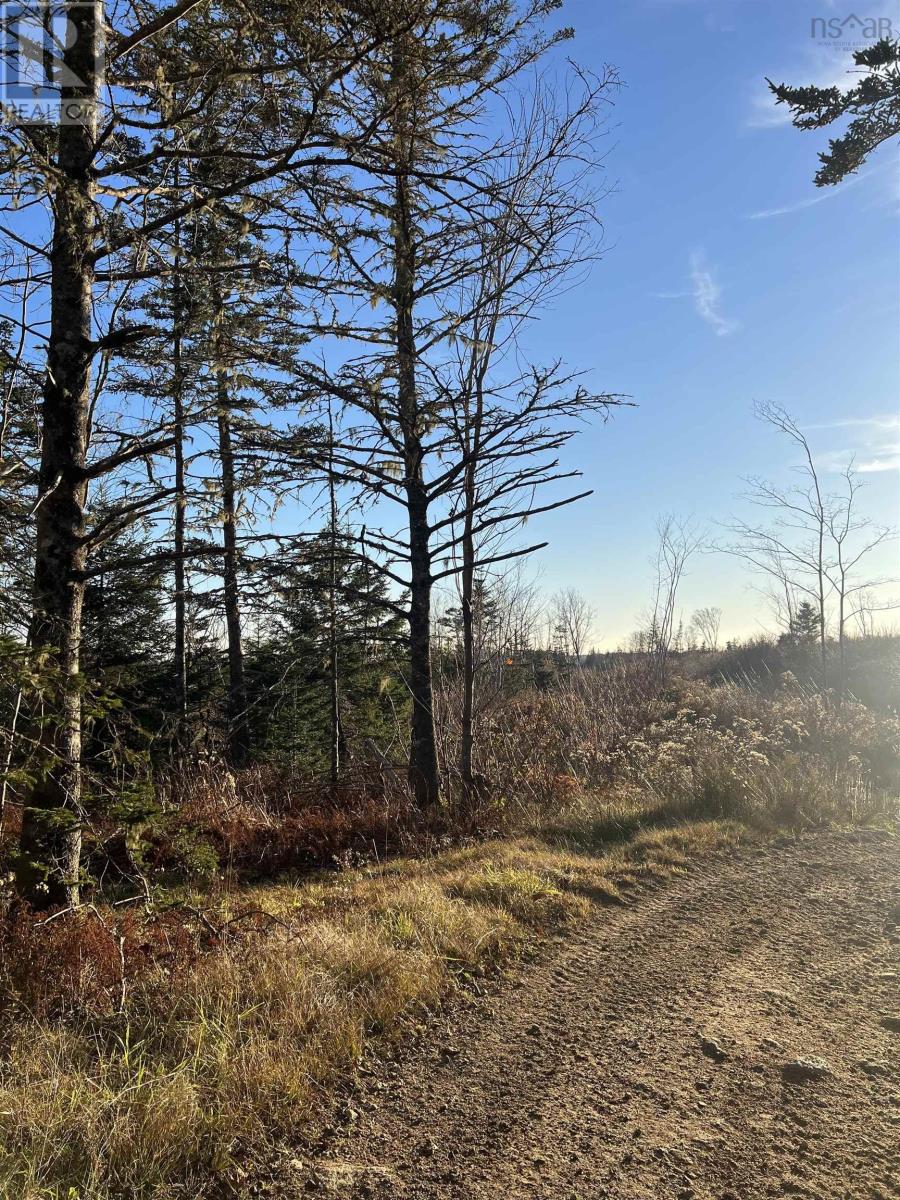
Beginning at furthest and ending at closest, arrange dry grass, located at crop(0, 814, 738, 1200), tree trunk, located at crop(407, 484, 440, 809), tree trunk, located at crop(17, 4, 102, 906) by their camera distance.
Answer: tree trunk, located at crop(407, 484, 440, 809) → tree trunk, located at crop(17, 4, 102, 906) → dry grass, located at crop(0, 814, 738, 1200)

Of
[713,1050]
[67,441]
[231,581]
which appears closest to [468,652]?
[231,581]

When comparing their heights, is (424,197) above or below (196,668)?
above

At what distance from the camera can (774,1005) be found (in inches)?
143

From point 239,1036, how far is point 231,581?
229 inches

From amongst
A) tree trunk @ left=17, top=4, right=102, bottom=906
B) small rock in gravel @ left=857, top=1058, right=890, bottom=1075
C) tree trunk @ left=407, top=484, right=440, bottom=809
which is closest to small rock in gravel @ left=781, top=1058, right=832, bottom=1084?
small rock in gravel @ left=857, top=1058, right=890, bottom=1075

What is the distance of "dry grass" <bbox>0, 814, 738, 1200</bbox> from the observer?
2354 mm

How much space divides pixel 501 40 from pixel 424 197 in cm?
166

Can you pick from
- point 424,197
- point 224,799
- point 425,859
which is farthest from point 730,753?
Answer: point 424,197

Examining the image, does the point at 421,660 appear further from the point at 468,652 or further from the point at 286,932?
the point at 286,932

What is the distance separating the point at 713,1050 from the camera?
125 inches

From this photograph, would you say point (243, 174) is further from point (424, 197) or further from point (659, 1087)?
point (659, 1087)

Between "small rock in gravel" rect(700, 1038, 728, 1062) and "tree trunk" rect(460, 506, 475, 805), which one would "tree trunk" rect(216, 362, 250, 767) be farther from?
"small rock in gravel" rect(700, 1038, 728, 1062)

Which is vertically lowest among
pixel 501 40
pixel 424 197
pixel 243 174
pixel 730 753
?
pixel 730 753

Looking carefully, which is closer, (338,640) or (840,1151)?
(840,1151)
